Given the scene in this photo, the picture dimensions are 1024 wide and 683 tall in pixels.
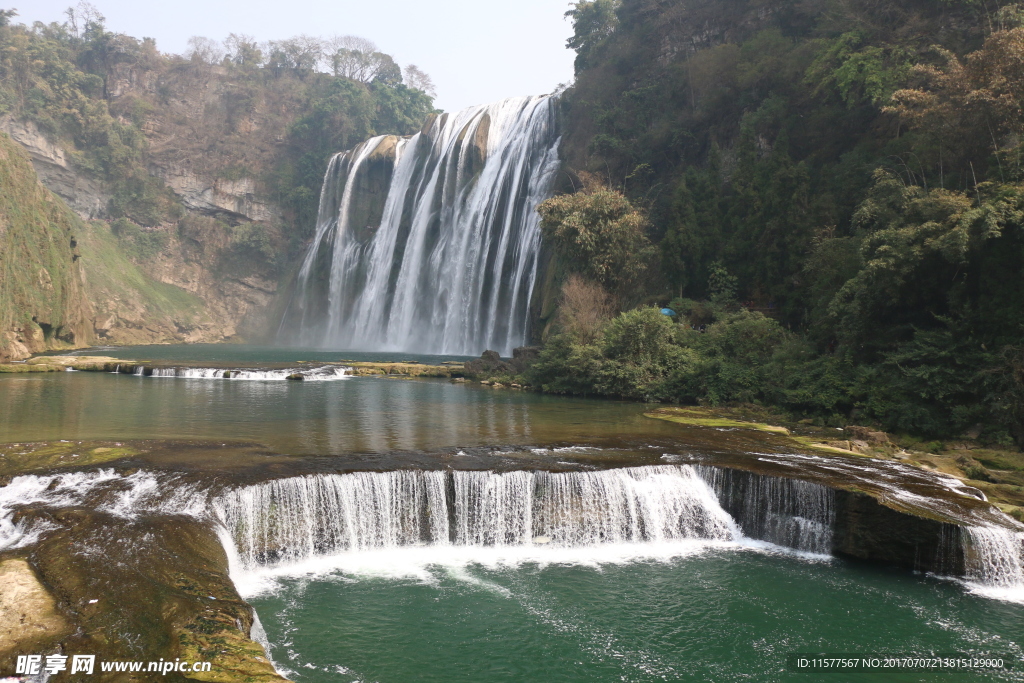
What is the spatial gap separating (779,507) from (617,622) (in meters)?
4.12

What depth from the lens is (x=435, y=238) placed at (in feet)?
154

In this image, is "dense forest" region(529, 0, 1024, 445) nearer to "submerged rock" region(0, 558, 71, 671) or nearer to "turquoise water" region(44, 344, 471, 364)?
→ "turquoise water" region(44, 344, 471, 364)

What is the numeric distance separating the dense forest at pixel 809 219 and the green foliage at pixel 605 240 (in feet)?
0.28

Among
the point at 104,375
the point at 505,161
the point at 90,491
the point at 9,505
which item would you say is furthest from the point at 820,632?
the point at 505,161

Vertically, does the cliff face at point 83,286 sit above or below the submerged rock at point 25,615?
above

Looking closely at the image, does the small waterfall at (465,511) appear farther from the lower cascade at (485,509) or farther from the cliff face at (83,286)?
the cliff face at (83,286)

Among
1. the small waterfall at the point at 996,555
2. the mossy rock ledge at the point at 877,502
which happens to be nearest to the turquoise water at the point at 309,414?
the mossy rock ledge at the point at 877,502

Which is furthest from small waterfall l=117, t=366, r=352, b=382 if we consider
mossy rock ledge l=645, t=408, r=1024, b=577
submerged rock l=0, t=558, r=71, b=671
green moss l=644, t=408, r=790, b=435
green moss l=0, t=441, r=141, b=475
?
submerged rock l=0, t=558, r=71, b=671

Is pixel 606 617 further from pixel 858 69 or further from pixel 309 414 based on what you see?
pixel 858 69

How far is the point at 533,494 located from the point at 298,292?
53.1m

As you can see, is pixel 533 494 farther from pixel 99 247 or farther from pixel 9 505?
pixel 99 247

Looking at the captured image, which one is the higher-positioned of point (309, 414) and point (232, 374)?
point (232, 374)

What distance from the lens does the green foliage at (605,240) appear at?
26047mm

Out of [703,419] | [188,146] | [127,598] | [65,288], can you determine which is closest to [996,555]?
[703,419]
